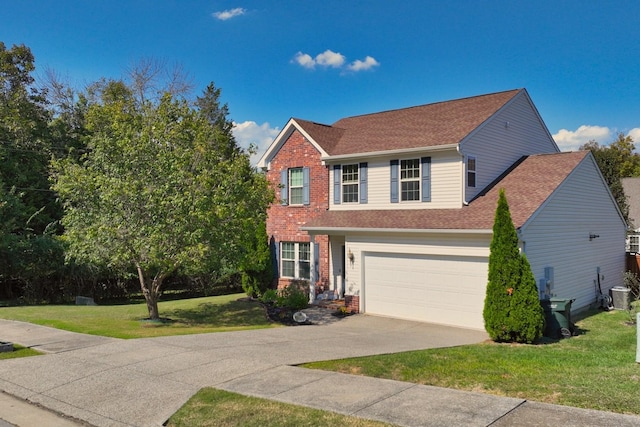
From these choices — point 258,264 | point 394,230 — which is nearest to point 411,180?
point 394,230

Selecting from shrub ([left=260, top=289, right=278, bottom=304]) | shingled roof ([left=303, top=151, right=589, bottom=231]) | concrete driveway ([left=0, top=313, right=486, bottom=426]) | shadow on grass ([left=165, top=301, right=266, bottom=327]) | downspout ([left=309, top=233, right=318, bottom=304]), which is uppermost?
shingled roof ([left=303, top=151, right=589, bottom=231])

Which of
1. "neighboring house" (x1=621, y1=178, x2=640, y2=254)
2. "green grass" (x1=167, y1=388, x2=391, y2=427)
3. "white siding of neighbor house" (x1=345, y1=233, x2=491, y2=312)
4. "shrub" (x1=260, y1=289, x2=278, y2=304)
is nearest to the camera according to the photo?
"green grass" (x1=167, y1=388, x2=391, y2=427)

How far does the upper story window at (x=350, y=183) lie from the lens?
63.1ft

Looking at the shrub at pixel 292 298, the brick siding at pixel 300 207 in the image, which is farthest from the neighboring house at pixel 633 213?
the shrub at pixel 292 298

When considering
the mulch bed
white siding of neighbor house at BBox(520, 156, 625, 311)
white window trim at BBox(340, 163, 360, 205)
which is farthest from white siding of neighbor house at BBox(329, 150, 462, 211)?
the mulch bed

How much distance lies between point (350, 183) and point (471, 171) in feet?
15.4

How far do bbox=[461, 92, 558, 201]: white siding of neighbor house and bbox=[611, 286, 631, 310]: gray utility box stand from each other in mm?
6013

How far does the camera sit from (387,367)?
9281 millimetres

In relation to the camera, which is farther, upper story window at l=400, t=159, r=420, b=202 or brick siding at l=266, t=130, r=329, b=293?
brick siding at l=266, t=130, r=329, b=293

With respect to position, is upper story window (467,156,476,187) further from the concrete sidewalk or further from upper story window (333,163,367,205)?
the concrete sidewalk

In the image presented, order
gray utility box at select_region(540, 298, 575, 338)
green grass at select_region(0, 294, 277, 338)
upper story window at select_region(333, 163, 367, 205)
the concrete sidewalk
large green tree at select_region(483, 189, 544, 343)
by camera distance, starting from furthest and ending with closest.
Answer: upper story window at select_region(333, 163, 367, 205)
green grass at select_region(0, 294, 277, 338)
gray utility box at select_region(540, 298, 575, 338)
large green tree at select_region(483, 189, 544, 343)
the concrete sidewalk

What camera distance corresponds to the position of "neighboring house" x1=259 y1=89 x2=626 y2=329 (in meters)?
15.1

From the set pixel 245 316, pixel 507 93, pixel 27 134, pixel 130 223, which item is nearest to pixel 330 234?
pixel 245 316

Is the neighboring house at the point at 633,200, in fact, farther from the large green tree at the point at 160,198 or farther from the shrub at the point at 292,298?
the large green tree at the point at 160,198
